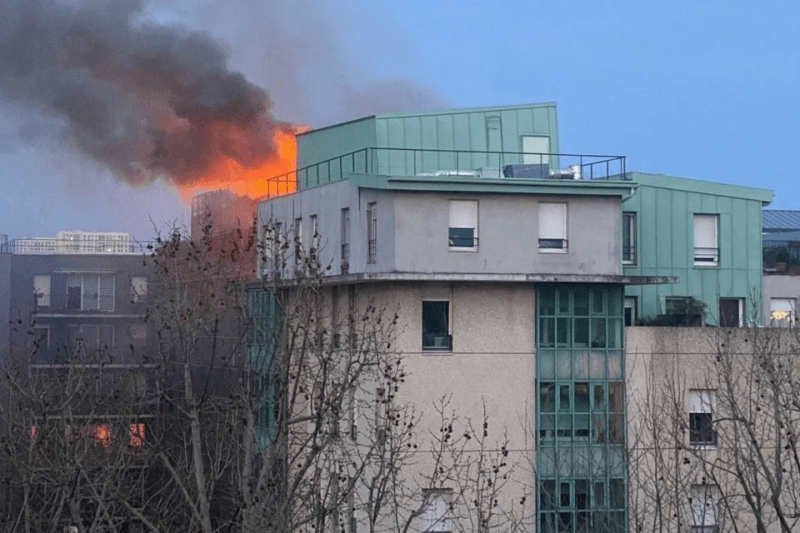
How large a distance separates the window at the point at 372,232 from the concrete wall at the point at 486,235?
119mm

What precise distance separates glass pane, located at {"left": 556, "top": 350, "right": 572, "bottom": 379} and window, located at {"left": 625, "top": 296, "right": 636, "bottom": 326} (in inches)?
156

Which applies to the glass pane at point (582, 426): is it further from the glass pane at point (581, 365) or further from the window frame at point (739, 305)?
the window frame at point (739, 305)

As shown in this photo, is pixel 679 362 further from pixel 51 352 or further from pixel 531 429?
pixel 51 352

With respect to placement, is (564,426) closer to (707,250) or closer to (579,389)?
(579,389)

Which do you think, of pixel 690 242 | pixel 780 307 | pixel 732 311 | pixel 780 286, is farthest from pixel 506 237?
pixel 780 286

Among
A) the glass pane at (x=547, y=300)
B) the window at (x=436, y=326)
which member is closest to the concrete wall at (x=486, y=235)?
the glass pane at (x=547, y=300)

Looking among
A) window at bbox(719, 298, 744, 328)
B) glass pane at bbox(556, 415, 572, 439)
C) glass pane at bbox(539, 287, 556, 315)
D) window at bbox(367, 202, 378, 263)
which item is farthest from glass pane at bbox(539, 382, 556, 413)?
window at bbox(719, 298, 744, 328)

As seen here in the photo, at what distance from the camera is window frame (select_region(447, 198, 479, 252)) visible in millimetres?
37250

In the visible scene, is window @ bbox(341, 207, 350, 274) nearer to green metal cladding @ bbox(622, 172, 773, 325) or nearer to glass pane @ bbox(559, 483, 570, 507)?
green metal cladding @ bbox(622, 172, 773, 325)

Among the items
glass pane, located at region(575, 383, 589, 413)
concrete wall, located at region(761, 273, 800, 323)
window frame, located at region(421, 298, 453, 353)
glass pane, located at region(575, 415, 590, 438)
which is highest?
concrete wall, located at region(761, 273, 800, 323)

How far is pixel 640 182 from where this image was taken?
1615 inches

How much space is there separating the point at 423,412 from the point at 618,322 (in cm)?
644

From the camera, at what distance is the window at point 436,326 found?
36844mm

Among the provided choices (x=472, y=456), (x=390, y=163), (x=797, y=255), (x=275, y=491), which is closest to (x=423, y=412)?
(x=472, y=456)
